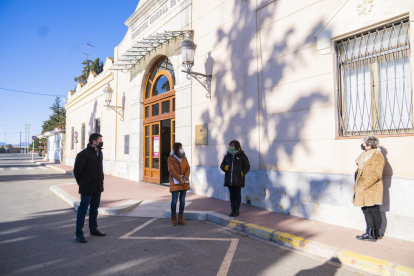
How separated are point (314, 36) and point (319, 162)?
102 inches

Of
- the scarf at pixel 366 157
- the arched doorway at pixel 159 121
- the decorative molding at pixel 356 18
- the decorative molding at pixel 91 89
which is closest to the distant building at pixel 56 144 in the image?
the decorative molding at pixel 91 89

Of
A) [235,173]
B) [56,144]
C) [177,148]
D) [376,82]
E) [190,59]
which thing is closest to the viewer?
[376,82]

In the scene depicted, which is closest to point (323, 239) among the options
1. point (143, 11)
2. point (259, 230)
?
point (259, 230)

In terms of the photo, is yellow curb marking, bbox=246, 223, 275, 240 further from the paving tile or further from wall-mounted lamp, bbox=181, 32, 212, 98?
wall-mounted lamp, bbox=181, 32, 212, 98

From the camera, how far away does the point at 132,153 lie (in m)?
13.0

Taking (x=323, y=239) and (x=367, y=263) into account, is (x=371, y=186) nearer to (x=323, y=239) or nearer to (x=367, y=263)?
(x=323, y=239)

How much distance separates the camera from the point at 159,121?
37.6 ft

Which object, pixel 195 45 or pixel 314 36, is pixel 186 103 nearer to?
pixel 195 45

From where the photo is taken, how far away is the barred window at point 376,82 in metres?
4.70

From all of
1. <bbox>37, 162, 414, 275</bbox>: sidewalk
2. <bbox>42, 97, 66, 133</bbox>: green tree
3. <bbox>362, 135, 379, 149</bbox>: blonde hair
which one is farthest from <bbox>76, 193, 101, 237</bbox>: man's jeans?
<bbox>42, 97, 66, 133</bbox>: green tree

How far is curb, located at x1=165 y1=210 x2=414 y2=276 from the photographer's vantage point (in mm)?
3367

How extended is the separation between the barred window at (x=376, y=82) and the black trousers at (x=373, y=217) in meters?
1.45

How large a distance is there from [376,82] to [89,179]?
212 inches

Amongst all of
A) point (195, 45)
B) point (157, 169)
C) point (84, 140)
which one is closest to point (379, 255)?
point (195, 45)
